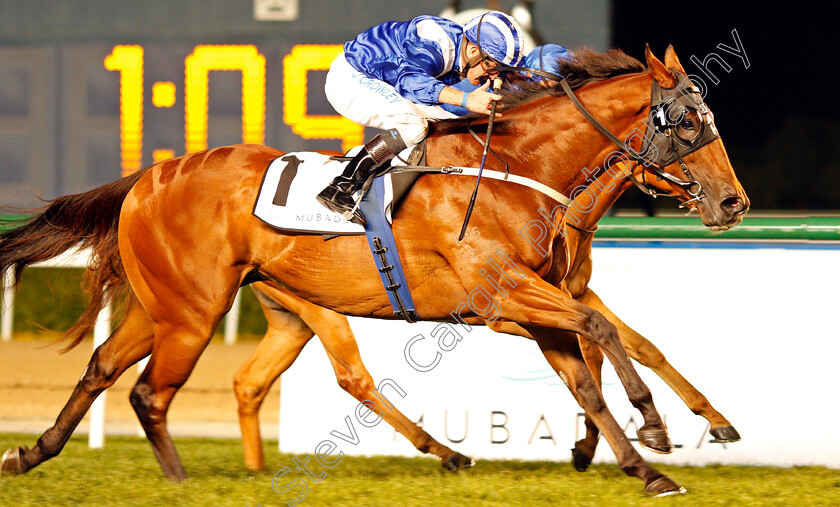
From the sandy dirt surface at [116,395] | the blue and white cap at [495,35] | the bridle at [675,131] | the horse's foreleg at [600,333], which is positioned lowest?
the sandy dirt surface at [116,395]

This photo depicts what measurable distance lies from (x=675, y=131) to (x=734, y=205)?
0.28 m

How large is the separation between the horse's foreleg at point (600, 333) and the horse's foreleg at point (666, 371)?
1.40ft

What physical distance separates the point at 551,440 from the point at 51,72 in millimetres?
4104

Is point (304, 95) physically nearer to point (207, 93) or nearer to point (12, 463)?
point (207, 93)

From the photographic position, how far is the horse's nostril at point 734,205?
3148 mm

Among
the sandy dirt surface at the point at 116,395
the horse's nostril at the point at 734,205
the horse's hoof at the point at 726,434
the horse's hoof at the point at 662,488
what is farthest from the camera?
the sandy dirt surface at the point at 116,395

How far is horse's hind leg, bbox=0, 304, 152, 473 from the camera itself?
358 centimetres

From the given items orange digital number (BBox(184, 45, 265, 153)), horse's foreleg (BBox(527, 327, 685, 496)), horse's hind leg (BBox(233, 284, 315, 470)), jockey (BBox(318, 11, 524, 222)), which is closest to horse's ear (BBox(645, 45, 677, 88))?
jockey (BBox(318, 11, 524, 222))

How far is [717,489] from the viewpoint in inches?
129

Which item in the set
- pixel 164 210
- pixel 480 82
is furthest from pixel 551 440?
pixel 164 210

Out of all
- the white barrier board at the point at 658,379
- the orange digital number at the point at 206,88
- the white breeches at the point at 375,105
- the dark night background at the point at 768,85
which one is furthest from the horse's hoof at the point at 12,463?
the dark night background at the point at 768,85

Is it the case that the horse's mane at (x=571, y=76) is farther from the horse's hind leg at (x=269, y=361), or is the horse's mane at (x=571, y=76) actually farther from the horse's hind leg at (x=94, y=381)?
the horse's hind leg at (x=94, y=381)

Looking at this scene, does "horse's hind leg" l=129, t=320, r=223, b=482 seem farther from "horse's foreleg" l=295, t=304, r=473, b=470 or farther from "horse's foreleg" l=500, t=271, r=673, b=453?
"horse's foreleg" l=500, t=271, r=673, b=453

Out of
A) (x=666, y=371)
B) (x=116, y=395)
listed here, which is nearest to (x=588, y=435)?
(x=666, y=371)
